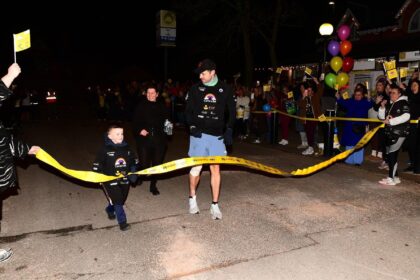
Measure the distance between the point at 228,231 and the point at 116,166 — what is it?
A: 166 centimetres

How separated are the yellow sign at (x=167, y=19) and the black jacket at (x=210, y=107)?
14.2m

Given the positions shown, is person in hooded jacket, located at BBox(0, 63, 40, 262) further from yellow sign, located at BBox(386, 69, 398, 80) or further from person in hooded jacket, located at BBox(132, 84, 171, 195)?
yellow sign, located at BBox(386, 69, 398, 80)

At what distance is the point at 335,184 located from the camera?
7.45 meters

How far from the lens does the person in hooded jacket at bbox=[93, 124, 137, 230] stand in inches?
201

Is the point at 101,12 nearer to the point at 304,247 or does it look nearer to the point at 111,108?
the point at 111,108

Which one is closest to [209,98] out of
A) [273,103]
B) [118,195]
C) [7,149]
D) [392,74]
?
[118,195]

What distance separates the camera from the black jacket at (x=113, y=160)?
5098 millimetres

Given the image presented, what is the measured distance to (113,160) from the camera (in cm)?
510

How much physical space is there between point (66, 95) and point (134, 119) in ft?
156

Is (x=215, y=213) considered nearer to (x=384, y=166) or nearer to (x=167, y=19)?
(x=384, y=166)

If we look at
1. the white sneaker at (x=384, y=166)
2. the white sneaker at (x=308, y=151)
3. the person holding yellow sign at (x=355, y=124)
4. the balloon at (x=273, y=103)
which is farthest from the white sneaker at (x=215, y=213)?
the balloon at (x=273, y=103)

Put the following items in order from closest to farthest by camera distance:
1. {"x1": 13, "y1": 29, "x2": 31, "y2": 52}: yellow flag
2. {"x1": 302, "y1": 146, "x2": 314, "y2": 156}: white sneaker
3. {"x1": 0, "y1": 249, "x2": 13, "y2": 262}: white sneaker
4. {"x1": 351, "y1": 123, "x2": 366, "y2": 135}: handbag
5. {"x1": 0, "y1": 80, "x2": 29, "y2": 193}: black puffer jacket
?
{"x1": 0, "y1": 80, "x2": 29, "y2": 193}: black puffer jacket < {"x1": 0, "y1": 249, "x2": 13, "y2": 262}: white sneaker < {"x1": 13, "y1": 29, "x2": 31, "y2": 52}: yellow flag < {"x1": 351, "y1": 123, "x2": 366, "y2": 135}: handbag < {"x1": 302, "y1": 146, "x2": 314, "y2": 156}: white sneaker

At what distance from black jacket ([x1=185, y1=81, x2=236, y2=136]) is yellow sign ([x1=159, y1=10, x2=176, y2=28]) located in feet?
46.5

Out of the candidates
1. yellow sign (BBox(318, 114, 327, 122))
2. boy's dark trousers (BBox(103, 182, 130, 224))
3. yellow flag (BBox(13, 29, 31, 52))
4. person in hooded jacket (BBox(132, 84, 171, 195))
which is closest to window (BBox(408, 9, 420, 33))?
yellow sign (BBox(318, 114, 327, 122))
